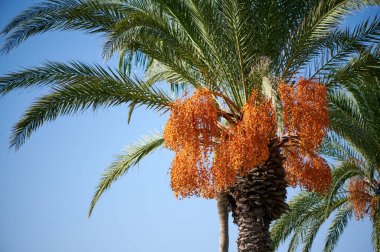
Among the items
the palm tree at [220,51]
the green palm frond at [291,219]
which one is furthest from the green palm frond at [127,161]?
the green palm frond at [291,219]

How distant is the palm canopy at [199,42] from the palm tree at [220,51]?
0.8 inches

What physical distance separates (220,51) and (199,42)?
0.44 metres

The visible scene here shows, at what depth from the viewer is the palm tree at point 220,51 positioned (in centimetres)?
974

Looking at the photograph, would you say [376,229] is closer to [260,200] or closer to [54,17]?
[260,200]

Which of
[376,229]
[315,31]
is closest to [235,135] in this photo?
[315,31]

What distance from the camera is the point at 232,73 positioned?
10.1 m

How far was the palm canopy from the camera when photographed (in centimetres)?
973

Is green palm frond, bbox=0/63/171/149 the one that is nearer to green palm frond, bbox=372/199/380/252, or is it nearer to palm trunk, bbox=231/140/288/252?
palm trunk, bbox=231/140/288/252

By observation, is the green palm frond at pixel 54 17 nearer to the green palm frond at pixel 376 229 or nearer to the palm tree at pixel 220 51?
the palm tree at pixel 220 51

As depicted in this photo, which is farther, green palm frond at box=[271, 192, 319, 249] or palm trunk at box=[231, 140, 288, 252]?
green palm frond at box=[271, 192, 319, 249]

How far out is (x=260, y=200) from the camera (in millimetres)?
9938

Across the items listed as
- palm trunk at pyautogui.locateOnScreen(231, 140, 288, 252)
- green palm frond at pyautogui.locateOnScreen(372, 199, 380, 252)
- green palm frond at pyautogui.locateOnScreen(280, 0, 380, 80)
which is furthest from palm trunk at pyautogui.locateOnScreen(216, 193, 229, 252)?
green palm frond at pyautogui.locateOnScreen(372, 199, 380, 252)

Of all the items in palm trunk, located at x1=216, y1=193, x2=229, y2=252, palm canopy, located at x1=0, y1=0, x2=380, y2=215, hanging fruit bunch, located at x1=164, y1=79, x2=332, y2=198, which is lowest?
palm trunk, located at x1=216, y1=193, x2=229, y2=252

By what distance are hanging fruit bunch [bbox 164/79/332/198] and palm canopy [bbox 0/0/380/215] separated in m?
0.87
